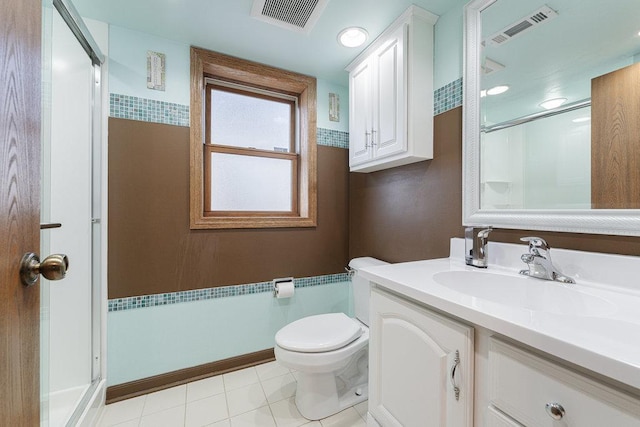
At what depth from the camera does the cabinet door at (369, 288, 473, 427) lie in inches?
27.6

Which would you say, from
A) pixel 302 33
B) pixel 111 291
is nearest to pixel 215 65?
pixel 302 33

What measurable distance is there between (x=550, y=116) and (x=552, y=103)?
5 cm

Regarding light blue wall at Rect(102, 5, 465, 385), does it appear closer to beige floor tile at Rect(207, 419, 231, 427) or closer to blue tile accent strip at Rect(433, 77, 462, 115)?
blue tile accent strip at Rect(433, 77, 462, 115)

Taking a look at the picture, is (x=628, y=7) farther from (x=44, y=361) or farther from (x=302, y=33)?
(x=44, y=361)

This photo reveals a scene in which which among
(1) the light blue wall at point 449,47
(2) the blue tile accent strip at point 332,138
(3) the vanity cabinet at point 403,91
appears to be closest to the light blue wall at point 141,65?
(2) the blue tile accent strip at point 332,138

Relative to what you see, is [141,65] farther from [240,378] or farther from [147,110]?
[240,378]

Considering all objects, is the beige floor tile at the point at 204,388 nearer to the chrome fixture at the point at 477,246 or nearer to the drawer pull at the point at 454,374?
the drawer pull at the point at 454,374

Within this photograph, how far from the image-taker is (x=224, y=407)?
1.43 m

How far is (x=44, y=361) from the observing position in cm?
91

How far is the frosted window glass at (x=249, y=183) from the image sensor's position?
1870 mm

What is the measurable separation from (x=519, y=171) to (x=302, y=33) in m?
1.36

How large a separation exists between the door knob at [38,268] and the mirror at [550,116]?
145 cm

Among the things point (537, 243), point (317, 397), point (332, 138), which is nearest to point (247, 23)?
point (332, 138)

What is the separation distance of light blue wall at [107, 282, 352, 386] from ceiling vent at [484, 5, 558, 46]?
1.82 meters
